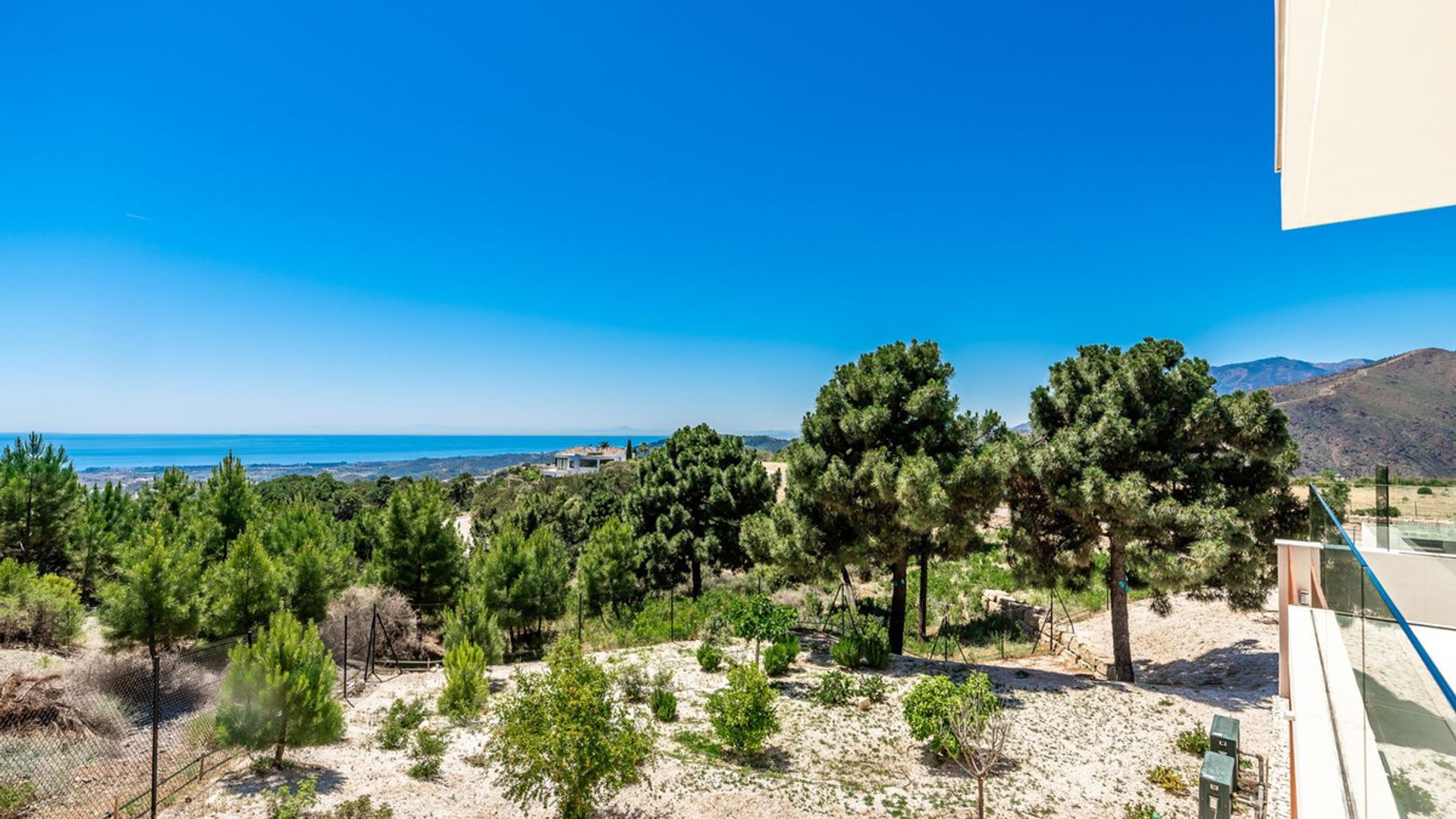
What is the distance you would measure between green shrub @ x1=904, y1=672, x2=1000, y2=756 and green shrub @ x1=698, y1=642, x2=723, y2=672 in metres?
5.32

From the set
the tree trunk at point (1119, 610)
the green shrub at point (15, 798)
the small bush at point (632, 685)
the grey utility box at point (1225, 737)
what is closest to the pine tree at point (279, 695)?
the green shrub at point (15, 798)

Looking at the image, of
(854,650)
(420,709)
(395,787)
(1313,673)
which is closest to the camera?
(1313,673)

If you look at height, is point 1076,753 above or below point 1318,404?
below

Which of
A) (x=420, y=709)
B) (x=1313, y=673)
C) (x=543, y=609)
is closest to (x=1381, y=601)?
(x=1313, y=673)

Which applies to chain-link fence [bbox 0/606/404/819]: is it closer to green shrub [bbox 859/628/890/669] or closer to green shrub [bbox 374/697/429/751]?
green shrub [bbox 374/697/429/751]

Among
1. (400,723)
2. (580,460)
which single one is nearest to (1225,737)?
(400,723)

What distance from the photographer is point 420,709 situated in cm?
1102

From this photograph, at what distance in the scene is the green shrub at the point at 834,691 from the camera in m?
11.9

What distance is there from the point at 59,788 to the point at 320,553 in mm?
7163

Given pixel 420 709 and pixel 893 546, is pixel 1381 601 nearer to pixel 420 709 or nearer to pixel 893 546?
pixel 893 546

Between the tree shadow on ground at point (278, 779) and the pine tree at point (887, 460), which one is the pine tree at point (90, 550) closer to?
the tree shadow on ground at point (278, 779)

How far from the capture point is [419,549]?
55.9 feet

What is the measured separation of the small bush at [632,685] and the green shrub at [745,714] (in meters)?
3.07

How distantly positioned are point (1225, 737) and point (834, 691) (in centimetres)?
815
